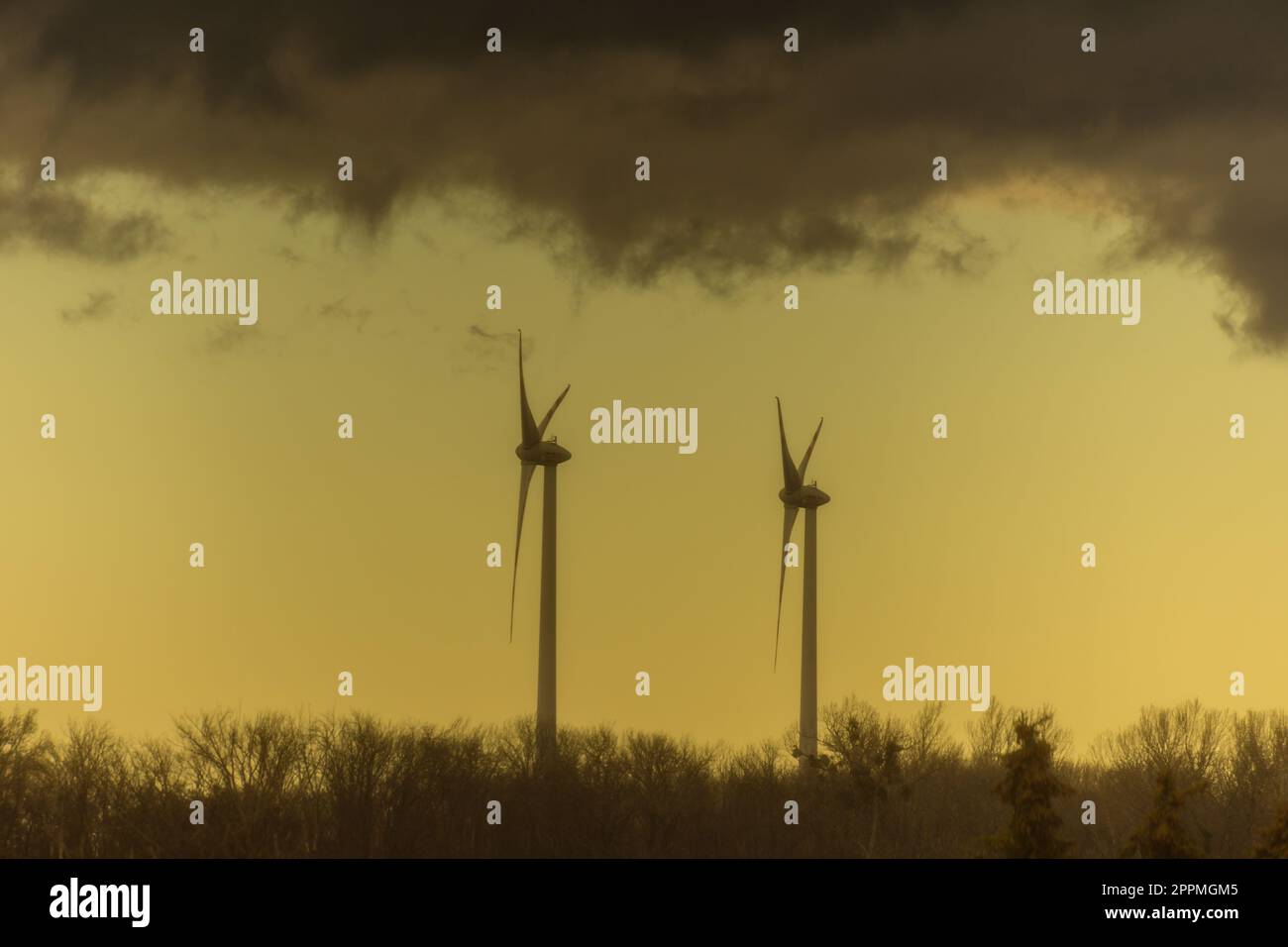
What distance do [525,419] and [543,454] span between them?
2.41m

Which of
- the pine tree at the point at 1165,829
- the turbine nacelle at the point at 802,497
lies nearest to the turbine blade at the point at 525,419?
the turbine nacelle at the point at 802,497

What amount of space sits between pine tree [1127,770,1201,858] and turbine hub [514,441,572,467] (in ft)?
107

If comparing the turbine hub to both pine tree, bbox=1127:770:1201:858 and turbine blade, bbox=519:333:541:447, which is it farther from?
pine tree, bbox=1127:770:1201:858

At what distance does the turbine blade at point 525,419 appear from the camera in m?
97.9

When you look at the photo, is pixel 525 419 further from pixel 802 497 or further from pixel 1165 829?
pixel 1165 829

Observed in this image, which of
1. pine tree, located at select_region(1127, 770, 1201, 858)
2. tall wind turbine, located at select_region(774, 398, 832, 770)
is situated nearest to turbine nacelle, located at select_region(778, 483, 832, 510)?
tall wind turbine, located at select_region(774, 398, 832, 770)

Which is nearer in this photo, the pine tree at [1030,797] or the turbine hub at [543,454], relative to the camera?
the pine tree at [1030,797]

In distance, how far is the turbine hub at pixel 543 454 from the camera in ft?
331

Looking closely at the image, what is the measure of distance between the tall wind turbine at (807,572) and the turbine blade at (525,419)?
13.1 m

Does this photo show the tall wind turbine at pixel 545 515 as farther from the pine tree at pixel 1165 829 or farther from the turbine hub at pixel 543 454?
the pine tree at pixel 1165 829

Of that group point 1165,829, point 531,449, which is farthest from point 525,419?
point 1165,829

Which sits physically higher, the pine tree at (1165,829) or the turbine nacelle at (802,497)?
the turbine nacelle at (802,497)
